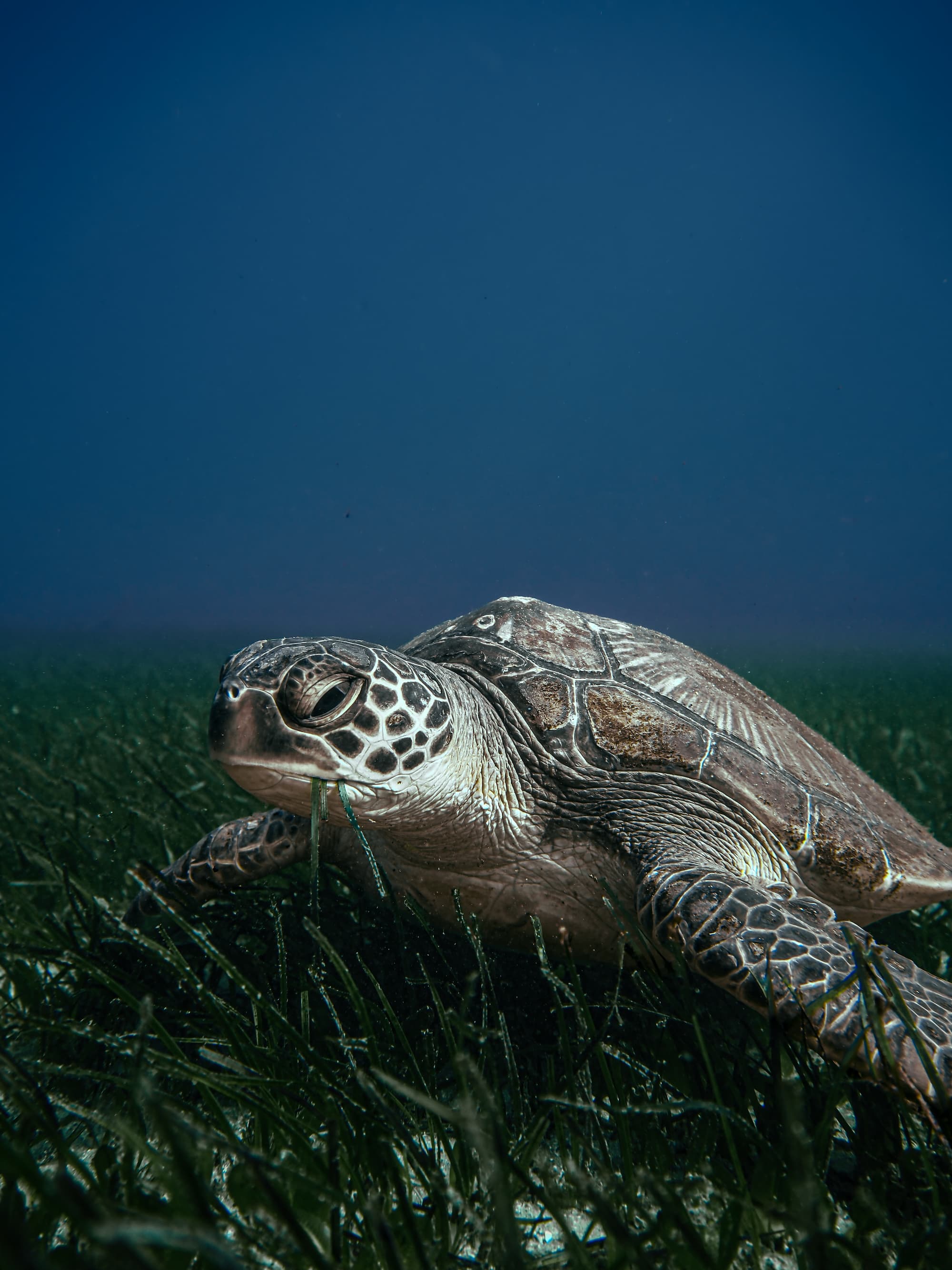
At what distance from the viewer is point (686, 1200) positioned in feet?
3.26

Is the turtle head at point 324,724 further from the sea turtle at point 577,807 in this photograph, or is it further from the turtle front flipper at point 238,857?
the turtle front flipper at point 238,857

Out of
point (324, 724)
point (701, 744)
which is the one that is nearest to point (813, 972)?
point (701, 744)

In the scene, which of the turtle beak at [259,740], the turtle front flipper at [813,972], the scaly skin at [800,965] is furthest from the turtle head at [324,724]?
the turtle front flipper at [813,972]

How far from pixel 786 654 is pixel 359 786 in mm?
46132

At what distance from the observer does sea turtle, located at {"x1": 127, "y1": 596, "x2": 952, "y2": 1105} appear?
134 cm

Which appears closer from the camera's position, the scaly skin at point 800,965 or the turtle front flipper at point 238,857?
the scaly skin at point 800,965

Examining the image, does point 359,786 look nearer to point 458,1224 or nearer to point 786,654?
point 458,1224

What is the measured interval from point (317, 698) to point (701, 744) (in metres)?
1.08

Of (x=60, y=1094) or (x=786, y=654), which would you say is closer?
(x=60, y=1094)

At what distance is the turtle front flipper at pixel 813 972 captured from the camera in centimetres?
99

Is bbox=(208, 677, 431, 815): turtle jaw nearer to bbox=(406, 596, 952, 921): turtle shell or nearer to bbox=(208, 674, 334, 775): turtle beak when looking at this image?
bbox=(208, 674, 334, 775): turtle beak

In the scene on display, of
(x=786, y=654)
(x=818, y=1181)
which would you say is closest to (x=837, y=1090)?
(x=818, y=1181)

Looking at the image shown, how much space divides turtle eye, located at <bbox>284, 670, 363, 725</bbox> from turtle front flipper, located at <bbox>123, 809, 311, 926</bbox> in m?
0.55

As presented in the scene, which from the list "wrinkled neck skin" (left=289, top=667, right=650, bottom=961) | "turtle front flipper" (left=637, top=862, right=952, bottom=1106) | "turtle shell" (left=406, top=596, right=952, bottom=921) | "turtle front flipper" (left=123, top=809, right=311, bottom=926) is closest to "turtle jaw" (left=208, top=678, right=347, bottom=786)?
"wrinkled neck skin" (left=289, top=667, right=650, bottom=961)
